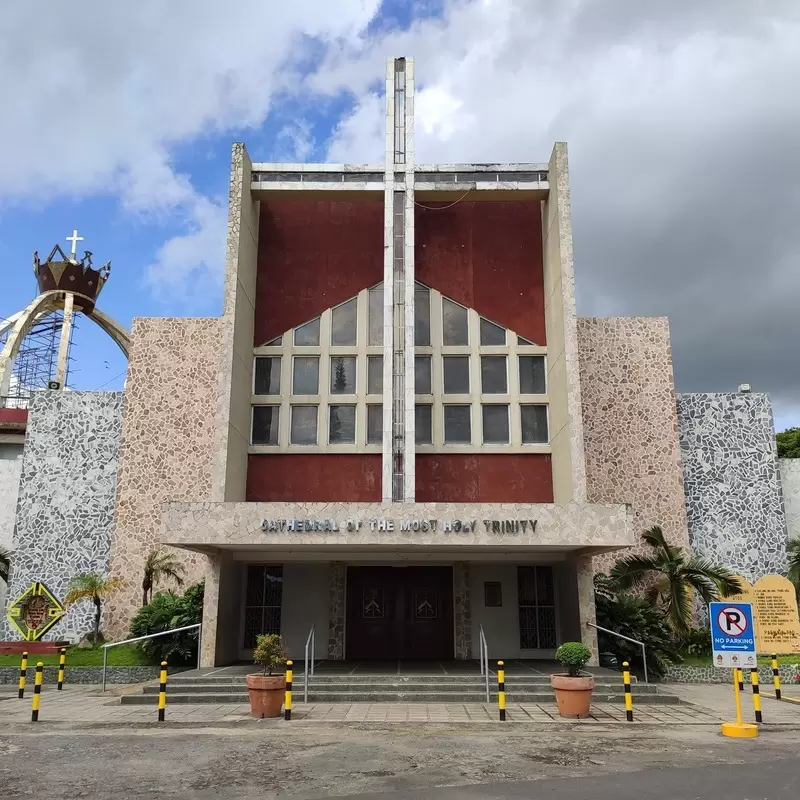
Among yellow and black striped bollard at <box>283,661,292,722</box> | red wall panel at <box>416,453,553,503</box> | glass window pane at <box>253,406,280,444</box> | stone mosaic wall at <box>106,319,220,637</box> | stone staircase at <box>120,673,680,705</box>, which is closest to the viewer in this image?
yellow and black striped bollard at <box>283,661,292,722</box>

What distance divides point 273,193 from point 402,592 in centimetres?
1177

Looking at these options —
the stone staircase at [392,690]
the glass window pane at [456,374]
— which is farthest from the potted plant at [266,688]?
the glass window pane at [456,374]

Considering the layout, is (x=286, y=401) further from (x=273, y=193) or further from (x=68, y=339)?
(x=68, y=339)

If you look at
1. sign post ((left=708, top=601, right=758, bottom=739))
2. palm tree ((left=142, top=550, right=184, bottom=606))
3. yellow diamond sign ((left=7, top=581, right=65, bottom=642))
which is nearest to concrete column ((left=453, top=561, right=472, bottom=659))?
palm tree ((left=142, top=550, right=184, bottom=606))

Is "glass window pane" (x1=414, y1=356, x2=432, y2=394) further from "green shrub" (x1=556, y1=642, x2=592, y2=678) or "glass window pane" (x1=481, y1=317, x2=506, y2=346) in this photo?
"green shrub" (x1=556, y1=642, x2=592, y2=678)

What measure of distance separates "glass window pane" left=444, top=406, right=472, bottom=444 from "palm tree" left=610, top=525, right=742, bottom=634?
18.5 feet

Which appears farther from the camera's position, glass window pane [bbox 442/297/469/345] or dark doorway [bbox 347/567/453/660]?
glass window pane [bbox 442/297/469/345]

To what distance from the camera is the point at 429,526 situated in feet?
55.7

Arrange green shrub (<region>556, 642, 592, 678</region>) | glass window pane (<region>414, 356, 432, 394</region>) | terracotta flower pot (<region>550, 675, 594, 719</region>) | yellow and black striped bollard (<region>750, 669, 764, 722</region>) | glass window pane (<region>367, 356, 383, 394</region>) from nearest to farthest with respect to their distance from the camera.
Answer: yellow and black striped bollard (<region>750, 669, 764, 722</region>) → terracotta flower pot (<region>550, 675, 594, 719</region>) → green shrub (<region>556, 642, 592, 678</region>) → glass window pane (<region>414, 356, 432, 394</region>) → glass window pane (<region>367, 356, 383, 394</region>)

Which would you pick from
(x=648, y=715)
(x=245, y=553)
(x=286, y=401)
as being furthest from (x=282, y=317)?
(x=648, y=715)

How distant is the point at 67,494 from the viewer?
23.9 m

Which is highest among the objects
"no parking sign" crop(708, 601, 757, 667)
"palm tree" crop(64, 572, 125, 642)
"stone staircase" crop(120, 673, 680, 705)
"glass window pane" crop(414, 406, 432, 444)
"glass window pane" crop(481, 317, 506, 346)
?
"glass window pane" crop(481, 317, 506, 346)

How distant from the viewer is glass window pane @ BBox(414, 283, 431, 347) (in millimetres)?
22047

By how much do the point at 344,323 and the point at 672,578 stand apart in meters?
11.5
